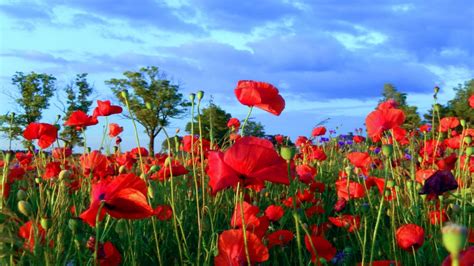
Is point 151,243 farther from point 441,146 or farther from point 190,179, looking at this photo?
point 441,146

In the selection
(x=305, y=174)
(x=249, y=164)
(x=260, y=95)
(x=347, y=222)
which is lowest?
(x=347, y=222)

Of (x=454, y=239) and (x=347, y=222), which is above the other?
(x=454, y=239)

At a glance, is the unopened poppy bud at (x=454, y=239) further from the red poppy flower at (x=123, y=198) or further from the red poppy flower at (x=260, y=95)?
the red poppy flower at (x=260, y=95)

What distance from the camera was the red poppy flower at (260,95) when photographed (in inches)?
73.9

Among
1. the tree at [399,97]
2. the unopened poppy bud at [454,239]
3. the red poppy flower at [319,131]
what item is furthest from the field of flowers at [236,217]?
the tree at [399,97]

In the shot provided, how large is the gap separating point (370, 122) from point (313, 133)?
5.73 feet

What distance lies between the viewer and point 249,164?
1.17 meters

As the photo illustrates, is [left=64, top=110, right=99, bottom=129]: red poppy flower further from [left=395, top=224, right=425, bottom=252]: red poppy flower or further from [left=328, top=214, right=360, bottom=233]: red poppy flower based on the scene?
[left=395, top=224, right=425, bottom=252]: red poppy flower

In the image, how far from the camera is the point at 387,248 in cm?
225

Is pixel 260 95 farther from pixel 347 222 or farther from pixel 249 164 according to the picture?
pixel 249 164

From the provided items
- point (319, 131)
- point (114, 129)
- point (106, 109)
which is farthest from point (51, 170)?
point (319, 131)

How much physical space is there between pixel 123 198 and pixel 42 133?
1756 mm

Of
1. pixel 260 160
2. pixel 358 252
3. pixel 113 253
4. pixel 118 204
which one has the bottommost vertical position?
pixel 358 252

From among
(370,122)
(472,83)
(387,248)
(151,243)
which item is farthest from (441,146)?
(472,83)
